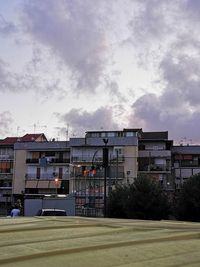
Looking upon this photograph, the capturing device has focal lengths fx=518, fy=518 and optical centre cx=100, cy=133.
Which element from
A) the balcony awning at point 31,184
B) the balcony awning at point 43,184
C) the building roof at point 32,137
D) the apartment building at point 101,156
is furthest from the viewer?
the building roof at point 32,137

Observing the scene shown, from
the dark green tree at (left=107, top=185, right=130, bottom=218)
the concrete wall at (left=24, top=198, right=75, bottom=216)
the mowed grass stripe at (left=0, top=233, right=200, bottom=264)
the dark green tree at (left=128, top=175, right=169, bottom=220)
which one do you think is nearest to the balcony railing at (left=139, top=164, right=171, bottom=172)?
the dark green tree at (left=107, top=185, right=130, bottom=218)

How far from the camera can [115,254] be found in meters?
6.21

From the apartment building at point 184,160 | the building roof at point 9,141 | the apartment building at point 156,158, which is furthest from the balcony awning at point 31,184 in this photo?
the apartment building at point 184,160

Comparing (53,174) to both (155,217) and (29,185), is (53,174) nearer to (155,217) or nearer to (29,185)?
(29,185)

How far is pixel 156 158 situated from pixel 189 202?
5196 cm

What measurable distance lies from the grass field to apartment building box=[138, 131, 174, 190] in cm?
7472

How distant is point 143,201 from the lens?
37.9m

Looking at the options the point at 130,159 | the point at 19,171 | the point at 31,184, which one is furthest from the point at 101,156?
the point at 19,171

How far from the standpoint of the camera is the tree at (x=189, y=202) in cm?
3481

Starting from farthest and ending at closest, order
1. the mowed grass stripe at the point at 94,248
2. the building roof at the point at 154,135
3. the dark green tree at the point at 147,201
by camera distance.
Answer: the building roof at the point at 154,135 → the dark green tree at the point at 147,201 → the mowed grass stripe at the point at 94,248

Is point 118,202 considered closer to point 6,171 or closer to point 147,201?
point 147,201

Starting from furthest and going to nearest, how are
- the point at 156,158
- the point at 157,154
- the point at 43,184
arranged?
1. the point at 157,154
2. the point at 156,158
3. the point at 43,184

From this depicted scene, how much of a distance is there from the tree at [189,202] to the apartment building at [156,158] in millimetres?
45909

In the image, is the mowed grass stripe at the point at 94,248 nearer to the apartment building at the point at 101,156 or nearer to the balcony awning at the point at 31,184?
the apartment building at the point at 101,156
